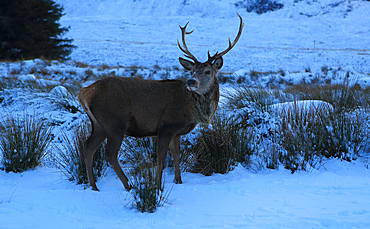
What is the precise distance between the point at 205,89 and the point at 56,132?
4134 millimetres

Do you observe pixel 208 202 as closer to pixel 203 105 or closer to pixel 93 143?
pixel 203 105

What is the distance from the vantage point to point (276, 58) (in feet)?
89.9

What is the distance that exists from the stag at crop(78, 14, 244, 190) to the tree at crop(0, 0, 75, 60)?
17156mm

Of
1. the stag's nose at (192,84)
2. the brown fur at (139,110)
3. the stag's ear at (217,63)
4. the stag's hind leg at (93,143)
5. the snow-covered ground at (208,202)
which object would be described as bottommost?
the snow-covered ground at (208,202)

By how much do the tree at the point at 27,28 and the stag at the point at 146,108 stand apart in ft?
56.3

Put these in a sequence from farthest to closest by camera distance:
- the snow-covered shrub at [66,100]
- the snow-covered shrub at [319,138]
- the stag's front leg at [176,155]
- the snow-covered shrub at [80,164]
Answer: the snow-covered shrub at [66,100]
the snow-covered shrub at [319,138]
the stag's front leg at [176,155]
the snow-covered shrub at [80,164]

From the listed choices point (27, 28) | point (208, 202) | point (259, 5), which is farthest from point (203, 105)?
point (259, 5)

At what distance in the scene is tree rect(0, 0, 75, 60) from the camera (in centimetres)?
1956

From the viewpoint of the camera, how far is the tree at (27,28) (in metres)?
19.6

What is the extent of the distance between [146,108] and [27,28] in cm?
1836

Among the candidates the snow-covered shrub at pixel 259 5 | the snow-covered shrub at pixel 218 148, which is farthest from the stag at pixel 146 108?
the snow-covered shrub at pixel 259 5

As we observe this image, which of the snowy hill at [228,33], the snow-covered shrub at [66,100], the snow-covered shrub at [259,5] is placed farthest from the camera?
the snow-covered shrub at [259,5]

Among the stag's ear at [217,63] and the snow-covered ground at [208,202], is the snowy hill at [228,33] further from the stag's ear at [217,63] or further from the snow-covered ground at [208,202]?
the stag's ear at [217,63]

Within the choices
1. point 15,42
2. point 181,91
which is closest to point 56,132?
point 181,91
